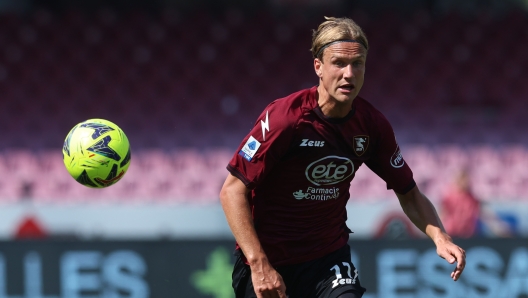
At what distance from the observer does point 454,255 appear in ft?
13.1

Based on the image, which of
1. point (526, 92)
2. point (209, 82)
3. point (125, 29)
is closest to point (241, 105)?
point (209, 82)

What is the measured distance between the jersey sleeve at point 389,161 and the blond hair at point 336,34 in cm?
47

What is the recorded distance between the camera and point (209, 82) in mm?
12203

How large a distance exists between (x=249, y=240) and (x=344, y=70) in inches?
37.6

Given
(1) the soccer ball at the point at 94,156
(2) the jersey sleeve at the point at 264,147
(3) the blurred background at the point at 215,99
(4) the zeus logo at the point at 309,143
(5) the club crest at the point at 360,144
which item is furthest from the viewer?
(3) the blurred background at the point at 215,99

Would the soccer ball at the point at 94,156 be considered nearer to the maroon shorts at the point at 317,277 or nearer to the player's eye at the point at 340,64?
the maroon shorts at the point at 317,277

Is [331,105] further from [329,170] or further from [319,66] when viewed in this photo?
[329,170]

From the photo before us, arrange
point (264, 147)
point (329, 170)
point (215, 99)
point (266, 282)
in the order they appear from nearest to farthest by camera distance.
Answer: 1. point (266, 282)
2. point (264, 147)
3. point (329, 170)
4. point (215, 99)

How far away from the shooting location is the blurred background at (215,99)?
411 inches

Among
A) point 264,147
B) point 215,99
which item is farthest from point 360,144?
point 215,99

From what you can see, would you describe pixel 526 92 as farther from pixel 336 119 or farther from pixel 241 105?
pixel 336 119

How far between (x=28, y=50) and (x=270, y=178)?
9.02 metres

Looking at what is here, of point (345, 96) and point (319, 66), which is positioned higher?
point (319, 66)

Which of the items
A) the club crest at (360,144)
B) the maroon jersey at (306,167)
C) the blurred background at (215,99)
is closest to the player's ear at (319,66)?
the maroon jersey at (306,167)
